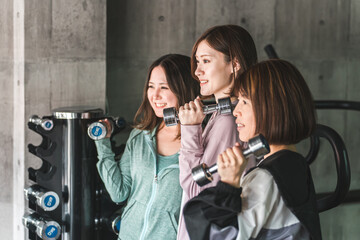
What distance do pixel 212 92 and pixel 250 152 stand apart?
648 millimetres

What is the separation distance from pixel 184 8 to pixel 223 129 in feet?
7.70

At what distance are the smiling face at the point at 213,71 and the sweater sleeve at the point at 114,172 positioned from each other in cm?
61

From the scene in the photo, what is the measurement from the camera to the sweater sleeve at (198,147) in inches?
71.2

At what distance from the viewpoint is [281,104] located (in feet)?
4.80

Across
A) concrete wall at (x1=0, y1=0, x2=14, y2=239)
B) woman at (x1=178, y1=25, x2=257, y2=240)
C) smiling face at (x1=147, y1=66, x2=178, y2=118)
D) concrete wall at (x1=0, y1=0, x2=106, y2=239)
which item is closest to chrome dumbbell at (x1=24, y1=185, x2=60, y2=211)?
concrete wall at (x1=0, y1=0, x2=106, y2=239)

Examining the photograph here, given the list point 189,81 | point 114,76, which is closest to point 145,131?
point 189,81

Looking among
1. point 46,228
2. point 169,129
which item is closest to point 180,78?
point 169,129

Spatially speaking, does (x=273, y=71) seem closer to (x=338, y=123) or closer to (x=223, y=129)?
(x=223, y=129)

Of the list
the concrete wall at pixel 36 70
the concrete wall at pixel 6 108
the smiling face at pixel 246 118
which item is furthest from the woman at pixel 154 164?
the concrete wall at pixel 6 108

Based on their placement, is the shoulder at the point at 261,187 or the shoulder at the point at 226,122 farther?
the shoulder at the point at 226,122

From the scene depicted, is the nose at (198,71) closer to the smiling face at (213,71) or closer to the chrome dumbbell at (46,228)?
the smiling face at (213,71)

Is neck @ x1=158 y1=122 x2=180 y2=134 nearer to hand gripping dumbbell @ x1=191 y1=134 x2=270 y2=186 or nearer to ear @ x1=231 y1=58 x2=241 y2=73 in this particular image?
ear @ x1=231 y1=58 x2=241 y2=73

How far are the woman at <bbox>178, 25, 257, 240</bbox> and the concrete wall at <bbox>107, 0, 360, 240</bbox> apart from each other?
186cm

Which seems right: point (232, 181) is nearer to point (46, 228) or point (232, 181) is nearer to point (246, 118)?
point (246, 118)
